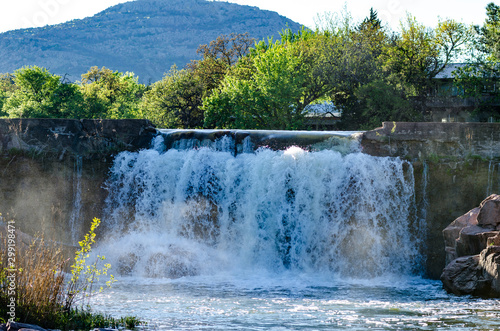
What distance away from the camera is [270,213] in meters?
18.8

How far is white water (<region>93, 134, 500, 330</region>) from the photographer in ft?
56.7

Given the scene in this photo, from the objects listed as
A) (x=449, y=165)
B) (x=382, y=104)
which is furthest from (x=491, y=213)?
(x=382, y=104)

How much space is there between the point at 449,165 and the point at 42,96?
34997mm

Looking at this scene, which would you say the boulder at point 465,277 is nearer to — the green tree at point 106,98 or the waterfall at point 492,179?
the waterfall at point 492,179

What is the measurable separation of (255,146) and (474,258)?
8560mm

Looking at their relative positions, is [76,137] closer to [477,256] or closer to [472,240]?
[472,240]

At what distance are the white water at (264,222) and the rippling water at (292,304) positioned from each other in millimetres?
169

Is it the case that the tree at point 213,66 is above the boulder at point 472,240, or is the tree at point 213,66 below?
above

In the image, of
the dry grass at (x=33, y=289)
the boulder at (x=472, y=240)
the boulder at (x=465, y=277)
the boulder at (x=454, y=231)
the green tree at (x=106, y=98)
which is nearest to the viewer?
the dry grass at (x=33, y=289)

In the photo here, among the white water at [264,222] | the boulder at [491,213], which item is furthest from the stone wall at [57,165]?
the boulder at [491,213]

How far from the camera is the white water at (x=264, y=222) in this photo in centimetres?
1728

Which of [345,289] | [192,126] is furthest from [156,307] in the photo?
[192,126]

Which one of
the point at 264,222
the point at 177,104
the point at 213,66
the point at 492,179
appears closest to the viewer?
the point at 264,222

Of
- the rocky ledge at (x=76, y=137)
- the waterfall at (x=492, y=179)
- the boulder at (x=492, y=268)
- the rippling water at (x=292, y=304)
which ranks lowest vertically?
the rippling water at (x=292, y=304)
